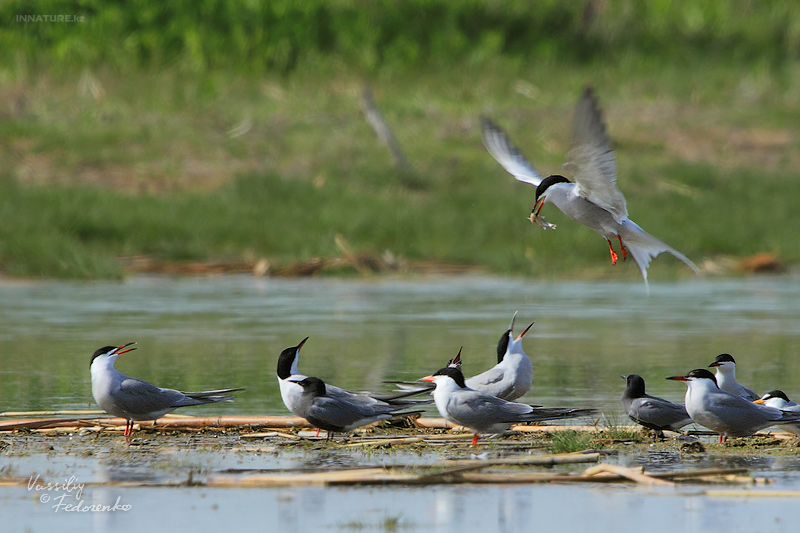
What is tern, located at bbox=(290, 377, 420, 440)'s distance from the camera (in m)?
8.21

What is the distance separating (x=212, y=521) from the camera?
6098 millimetres

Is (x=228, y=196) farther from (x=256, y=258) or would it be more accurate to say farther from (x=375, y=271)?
(x=375, y=271)

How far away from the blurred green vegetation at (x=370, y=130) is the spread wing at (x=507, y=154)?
8492 mm

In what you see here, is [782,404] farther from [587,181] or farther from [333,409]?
[333,409]

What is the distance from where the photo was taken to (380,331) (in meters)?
13.9

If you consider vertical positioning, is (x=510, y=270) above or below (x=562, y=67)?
below

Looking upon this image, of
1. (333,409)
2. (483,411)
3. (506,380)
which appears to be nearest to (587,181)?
(506,380)

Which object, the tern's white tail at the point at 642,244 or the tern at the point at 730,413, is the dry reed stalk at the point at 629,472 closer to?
the tern at the point at 730,413

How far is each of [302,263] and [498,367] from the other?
995cm

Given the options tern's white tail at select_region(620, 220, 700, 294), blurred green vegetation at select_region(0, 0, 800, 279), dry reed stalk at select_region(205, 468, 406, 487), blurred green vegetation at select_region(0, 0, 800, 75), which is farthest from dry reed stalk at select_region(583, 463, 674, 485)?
blurred green vegetation at select_region(0, 0, 800, 75)

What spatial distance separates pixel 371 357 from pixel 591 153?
4029mm

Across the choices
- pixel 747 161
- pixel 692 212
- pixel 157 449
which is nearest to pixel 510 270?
pixel 692 212

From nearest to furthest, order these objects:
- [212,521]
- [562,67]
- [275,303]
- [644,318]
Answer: [212,521], [644,318], [275,303], [562,67]

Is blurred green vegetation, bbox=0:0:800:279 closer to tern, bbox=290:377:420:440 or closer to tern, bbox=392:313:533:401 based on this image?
tern, bbox=392:313:533:401
